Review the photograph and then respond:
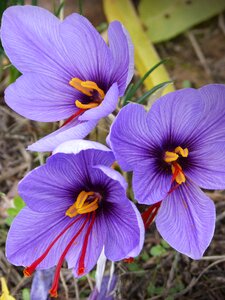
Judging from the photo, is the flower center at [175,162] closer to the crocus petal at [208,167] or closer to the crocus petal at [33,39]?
the crocus petal at [208,167]

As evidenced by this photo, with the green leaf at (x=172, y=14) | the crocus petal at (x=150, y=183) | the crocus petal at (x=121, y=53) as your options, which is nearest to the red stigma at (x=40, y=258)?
the crocus petal at (x=150, y=183)

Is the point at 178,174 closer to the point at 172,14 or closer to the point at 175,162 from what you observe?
the point at 175,162

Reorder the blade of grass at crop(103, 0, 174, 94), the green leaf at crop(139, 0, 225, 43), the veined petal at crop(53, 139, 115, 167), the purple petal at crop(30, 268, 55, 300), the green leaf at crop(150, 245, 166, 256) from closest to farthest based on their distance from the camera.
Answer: the veined petal at crop(53, 139, 115, 167) → the purple petal at crop(30, 268, 55, 300) → the green leaf at crop(150, 245, 166, 256) → the blade of grass at crop(103, 0, 174, 94) → the green leaf at crop(139, 0, 225, 43)

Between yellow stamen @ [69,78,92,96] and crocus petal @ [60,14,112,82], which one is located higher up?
crocus petal @ [60,14,112,82]

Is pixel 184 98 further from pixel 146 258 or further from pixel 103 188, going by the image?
pixel 146 258

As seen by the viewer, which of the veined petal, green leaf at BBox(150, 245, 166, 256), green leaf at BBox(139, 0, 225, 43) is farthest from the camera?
green leaf at BBox(139, 0, 225, 43)

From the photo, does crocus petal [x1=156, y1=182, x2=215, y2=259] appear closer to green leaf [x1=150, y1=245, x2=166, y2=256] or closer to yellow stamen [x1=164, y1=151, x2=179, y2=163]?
yellow stamen [x1=164, y1=151, x2=179, y2=163]

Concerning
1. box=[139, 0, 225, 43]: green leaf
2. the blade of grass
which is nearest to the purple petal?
the blade of grass
